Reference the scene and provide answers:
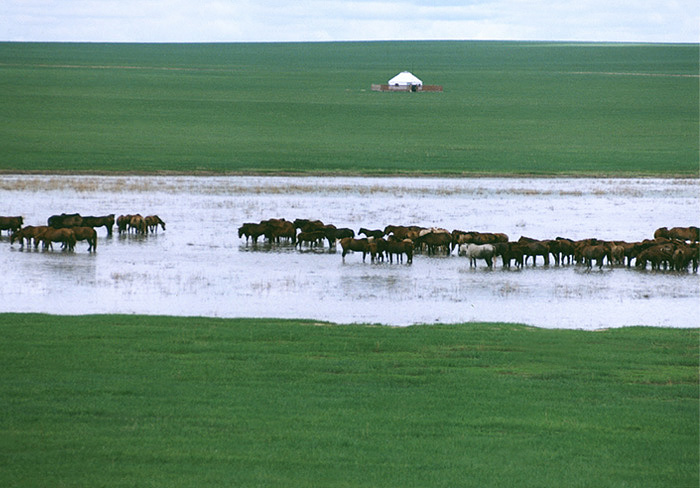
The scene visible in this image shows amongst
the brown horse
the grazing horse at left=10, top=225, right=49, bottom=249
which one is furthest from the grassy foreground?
the brown horse

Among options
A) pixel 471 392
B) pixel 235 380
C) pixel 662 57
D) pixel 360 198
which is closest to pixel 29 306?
pixel 235 380

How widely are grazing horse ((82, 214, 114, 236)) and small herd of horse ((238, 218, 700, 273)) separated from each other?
16.5 ft

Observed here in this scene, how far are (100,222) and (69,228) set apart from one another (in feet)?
6.80

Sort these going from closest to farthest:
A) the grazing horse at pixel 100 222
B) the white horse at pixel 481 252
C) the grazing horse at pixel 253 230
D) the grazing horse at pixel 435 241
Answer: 1. the white horse at pixel 481 252
2. the grazing horse at pixel 435 241
3. the grazing horse at pixel 253 230
4. the grazing horse at pixel 100 222

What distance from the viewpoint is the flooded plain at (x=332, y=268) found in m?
18.3

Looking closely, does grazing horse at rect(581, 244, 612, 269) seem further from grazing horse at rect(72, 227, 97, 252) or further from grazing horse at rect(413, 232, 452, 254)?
grazing horse at rect(72, 227, 97, 252)

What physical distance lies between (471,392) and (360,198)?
91.3ft

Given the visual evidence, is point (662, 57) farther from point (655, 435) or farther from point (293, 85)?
point (655, 435)

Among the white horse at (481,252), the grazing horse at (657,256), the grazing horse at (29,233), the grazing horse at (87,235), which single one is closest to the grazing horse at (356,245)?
the white horse at (481,252)

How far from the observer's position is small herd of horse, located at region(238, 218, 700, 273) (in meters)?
24.1

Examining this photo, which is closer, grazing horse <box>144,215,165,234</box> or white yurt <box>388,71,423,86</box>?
grazing horse <box>144,215,165,234</box>

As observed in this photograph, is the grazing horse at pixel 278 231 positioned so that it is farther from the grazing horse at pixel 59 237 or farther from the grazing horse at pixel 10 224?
the grazing horse at pixel 10 224

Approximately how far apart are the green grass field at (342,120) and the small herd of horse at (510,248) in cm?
2530

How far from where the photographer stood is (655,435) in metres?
9.95
